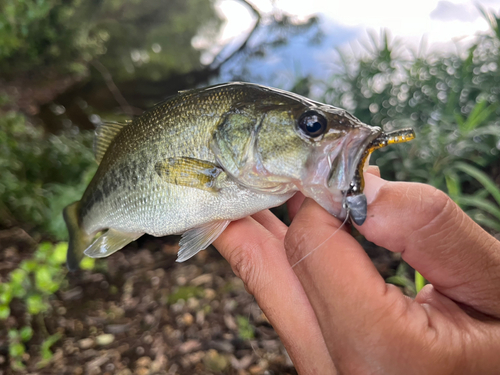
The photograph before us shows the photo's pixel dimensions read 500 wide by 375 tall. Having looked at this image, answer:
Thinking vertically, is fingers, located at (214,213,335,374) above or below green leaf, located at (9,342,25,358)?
above

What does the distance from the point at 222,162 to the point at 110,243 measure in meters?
0.75

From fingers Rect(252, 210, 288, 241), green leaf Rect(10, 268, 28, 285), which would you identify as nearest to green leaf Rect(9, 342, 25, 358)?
green leaf Rect(10, 268, 28, 285)

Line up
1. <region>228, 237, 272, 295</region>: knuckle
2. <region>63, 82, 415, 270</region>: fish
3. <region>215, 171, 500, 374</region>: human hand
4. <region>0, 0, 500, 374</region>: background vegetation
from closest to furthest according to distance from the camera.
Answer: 1. <region>215, 171, 500, 374</region>: human hand
2. <region>63, 82, 415, 270</region>: fish
3. <region>228, 237, 272, 295</region>: knuckle
4. <region>0, 0, 500, 374</region>: background vegetation

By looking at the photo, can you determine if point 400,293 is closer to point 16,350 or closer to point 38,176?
point 16,350

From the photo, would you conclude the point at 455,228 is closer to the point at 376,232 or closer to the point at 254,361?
the point at 376,232

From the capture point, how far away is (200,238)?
1.13 meters

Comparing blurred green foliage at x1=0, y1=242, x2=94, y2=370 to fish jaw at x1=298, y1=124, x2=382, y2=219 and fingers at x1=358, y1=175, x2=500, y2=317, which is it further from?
fingers at x1=358, y1=175, x2=500, y2=317

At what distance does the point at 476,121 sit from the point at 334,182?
191cm

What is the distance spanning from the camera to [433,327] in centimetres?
69

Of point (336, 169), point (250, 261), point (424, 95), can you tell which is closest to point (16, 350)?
point (250, 261)

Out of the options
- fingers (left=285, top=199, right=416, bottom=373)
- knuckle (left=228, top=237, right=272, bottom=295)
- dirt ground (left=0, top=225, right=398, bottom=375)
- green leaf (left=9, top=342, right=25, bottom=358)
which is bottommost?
dirt ground (left=0, top=225, right=398, bottom=375)

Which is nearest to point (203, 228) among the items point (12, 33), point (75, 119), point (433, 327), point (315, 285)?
point (315, 285)

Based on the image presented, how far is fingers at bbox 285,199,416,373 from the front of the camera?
0.68 m

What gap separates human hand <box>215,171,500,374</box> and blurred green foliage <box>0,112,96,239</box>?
2.64 metres
